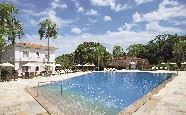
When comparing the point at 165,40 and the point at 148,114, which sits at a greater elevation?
the point at 165,40

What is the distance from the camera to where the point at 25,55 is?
46094 mm

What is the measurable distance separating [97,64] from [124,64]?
32.9 feet

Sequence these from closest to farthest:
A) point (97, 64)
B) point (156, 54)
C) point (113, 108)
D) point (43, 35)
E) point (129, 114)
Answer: point (129, 114) → point (113, 108) → point (43, 35) → point (97, 64) → point (156, 54)

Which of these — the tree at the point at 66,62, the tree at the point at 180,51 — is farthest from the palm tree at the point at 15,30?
the tree at the point at 180,51

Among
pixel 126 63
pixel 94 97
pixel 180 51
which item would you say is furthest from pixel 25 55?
pixel 180 51

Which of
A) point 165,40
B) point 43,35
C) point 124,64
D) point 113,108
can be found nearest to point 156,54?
point 165,40

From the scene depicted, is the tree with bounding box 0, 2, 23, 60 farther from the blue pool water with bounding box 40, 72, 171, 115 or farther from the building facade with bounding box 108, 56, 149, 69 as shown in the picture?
the building facade with bounding box 108, 56, 149, 69

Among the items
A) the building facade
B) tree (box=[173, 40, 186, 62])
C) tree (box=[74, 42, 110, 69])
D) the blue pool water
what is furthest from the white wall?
tree (box=[173, 40, 186, 62])

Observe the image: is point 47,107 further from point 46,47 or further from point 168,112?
point 46,47

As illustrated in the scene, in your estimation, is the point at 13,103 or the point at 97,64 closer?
the point at 13,103

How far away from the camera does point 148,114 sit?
11617 millimetres

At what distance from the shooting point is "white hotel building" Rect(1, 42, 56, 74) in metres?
44.8

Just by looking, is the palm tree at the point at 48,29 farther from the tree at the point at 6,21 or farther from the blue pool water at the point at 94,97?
the blue pool water at the point at 94,97

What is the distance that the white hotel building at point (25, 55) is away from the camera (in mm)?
44750
